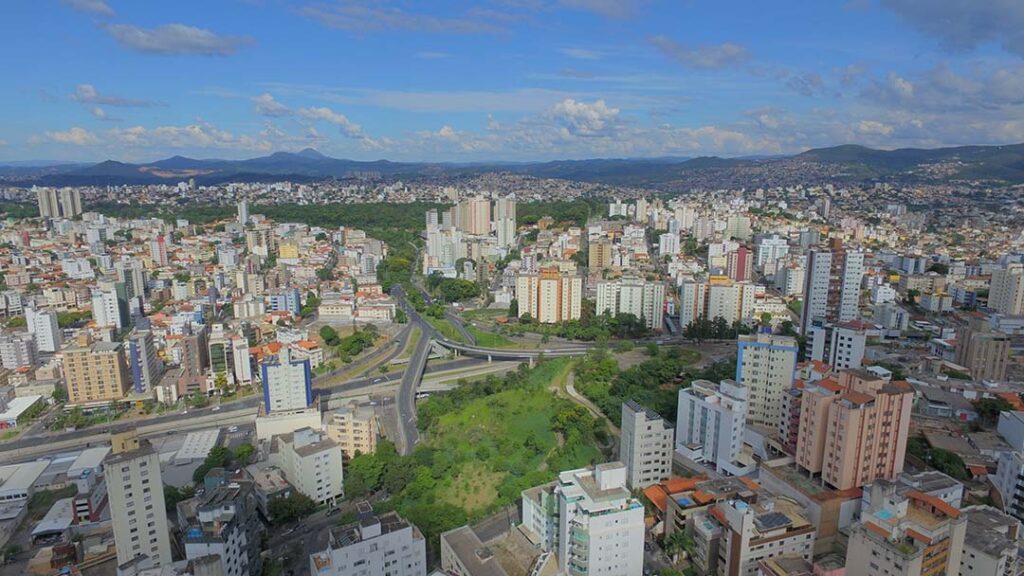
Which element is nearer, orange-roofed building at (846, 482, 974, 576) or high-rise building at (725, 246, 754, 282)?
orange-roofed building at (846, 482, 974, 576)

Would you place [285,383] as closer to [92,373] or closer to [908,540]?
[92,373]

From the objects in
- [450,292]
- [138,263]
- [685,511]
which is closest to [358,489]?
[685,511]

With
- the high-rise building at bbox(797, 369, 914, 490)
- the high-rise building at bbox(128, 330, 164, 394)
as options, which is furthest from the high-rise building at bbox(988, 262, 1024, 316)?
the high-rise building at bbox(128, 330, 164, 394)

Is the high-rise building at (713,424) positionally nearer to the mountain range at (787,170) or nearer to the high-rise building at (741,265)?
the high-rise building at (741,265)

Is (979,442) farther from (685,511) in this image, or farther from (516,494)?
(516,494)

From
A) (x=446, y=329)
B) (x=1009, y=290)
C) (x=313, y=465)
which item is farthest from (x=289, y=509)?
(x=1009, y=290)

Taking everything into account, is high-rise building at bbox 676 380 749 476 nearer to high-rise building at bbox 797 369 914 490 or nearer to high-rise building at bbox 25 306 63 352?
high-rise building at bbox 797 369 914 490

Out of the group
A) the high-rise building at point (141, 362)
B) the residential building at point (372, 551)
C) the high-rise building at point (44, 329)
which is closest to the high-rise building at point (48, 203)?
the high-rise building at point (44, 329)
